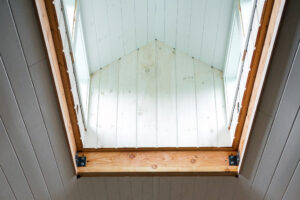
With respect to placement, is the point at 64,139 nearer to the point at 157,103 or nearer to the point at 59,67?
the point at 59,67

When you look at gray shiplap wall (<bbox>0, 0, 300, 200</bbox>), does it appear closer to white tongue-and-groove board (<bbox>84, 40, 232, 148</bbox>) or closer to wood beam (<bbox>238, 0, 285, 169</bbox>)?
wood beam (<bbox>238, 0, 285, 169</bbox>)

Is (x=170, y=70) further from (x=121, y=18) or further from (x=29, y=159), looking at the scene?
(x=29, y=159)

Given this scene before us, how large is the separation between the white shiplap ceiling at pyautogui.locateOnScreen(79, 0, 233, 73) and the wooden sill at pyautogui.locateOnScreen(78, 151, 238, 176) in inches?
24.2

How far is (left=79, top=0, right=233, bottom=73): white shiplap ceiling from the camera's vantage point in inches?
99.2

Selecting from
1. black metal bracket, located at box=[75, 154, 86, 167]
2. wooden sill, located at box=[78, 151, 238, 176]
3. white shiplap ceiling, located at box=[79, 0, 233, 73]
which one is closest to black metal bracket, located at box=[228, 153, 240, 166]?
wooden sill, located at box=[78, 151, 238, 176]

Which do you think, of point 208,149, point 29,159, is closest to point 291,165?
point 208,149

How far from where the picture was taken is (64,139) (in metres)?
2.21

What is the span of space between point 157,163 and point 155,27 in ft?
3.05

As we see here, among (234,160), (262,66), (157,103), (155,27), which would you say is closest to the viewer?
(262,66)

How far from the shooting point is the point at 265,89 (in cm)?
190

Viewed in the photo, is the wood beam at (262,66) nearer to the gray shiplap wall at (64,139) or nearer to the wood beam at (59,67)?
the gray shiplap wall at (64,139)

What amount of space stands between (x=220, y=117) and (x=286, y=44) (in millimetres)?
1001

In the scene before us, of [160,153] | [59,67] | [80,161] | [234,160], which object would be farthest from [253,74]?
[80,161]

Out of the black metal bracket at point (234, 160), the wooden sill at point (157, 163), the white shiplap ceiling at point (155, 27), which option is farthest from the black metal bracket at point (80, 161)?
the black metal bracket at point (234, 160)
